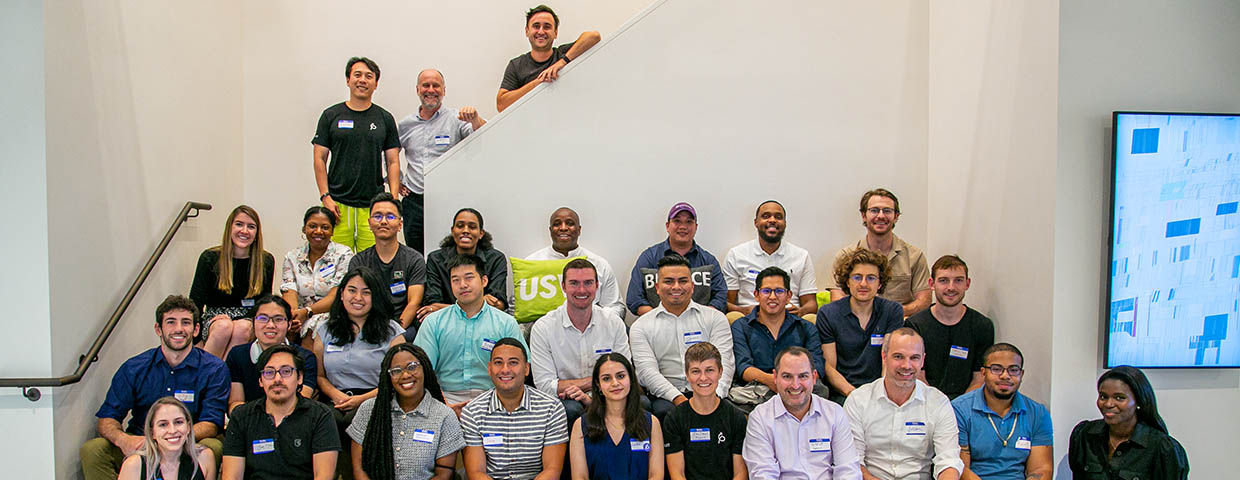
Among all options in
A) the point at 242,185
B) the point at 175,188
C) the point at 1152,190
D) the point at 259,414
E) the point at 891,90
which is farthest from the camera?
the point at 242,185

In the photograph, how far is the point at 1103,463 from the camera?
13.6 feet

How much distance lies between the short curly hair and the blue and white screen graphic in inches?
44.0

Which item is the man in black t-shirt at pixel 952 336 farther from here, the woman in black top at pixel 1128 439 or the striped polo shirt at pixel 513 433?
the striped polo shirt at pixel 513 433

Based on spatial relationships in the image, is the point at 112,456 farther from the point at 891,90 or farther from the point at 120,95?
the point at 891,90

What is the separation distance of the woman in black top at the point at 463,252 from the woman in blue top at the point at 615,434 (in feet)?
3.80

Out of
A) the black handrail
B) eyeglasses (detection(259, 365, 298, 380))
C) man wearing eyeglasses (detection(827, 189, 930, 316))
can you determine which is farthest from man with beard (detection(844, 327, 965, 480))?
the black handrail

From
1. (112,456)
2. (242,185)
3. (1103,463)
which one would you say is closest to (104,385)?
(112,456)

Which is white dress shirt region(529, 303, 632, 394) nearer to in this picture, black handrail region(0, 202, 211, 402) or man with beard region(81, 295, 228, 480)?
man with beard region(81, 295, 228, 480)

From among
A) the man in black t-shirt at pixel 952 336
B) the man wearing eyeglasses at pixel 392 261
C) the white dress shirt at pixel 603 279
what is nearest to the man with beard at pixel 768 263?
the white dress shirt at pixel 603 279

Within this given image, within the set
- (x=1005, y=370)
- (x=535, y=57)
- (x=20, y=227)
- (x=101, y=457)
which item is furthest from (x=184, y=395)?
(x=1005, y=370)

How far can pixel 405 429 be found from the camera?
4066 mm

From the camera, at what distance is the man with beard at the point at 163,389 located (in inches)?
165

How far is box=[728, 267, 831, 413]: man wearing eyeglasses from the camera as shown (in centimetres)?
468

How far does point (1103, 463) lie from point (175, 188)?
5277 millimetres
